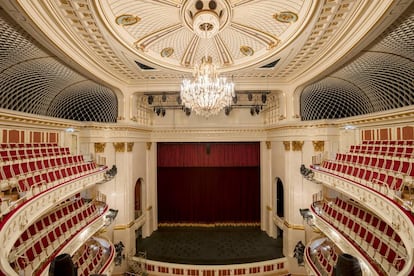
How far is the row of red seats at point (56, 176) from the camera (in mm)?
5094

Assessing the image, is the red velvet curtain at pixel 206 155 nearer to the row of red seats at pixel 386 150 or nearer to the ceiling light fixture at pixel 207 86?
the row of red seats at pixel 386 150

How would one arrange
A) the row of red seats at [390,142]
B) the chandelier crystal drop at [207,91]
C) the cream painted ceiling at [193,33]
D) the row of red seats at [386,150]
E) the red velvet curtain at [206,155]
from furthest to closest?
the red velvet curtain at [206,155] → the row of red seats at [390,142] → the row of red seats at [386,150] → the chandelier crystal drop at [207,91] → the cream painted ceiling at [193,33]

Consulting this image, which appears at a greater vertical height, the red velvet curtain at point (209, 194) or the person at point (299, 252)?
the red velvet curtain at point (209, 194)

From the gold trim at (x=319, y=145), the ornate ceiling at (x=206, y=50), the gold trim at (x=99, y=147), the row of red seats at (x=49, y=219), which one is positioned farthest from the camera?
the gold trim at (x=99, y=147)

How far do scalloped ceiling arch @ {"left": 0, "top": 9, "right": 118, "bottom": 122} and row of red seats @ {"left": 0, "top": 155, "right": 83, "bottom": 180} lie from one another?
1.63 meters

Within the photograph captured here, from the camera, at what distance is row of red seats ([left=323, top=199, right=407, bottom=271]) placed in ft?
15.1

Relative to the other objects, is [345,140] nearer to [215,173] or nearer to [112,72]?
[215,173]

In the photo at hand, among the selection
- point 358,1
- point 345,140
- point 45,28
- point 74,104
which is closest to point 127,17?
point 45,28

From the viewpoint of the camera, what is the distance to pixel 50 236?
5.99 meters

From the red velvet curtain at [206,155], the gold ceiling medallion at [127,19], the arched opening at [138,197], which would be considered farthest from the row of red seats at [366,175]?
the arched opening at [138,197]

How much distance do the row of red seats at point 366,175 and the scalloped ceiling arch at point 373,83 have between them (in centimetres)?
214

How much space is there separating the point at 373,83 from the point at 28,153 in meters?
10.6

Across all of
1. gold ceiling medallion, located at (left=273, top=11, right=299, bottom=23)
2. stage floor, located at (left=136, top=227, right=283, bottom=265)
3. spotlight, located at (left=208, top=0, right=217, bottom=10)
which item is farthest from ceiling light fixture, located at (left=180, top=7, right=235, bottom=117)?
stage floor, located at (left=136, top=227, right=283, bottom=265)

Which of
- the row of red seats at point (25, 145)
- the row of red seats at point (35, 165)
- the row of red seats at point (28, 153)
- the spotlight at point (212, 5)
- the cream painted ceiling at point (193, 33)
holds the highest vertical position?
the spotlight at point (212, 5)
